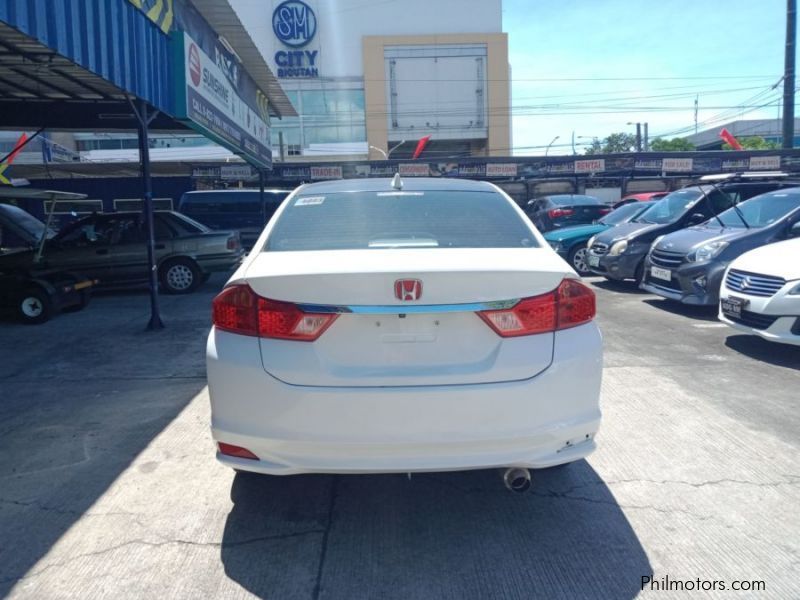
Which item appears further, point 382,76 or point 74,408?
point 382,76

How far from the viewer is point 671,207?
37.6ft

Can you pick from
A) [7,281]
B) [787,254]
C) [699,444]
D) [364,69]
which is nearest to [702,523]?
[699,444]

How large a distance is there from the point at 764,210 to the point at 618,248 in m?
2.52

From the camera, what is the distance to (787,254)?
21.2 ft

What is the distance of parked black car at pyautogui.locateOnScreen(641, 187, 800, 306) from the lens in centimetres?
812

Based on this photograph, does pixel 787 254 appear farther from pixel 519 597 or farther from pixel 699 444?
pixel 519 597

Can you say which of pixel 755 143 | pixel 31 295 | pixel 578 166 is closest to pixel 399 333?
pixel 31 295

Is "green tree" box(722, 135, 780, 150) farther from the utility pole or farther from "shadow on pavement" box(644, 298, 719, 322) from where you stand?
"shadow on pavement" box(644, 298, 719, 322)

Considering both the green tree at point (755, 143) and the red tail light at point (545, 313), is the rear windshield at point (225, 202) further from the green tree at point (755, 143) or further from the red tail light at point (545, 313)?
the green tree at point (755, 143)

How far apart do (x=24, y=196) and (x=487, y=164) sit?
758 inches

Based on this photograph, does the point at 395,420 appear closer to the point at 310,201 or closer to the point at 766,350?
the point at 310,201

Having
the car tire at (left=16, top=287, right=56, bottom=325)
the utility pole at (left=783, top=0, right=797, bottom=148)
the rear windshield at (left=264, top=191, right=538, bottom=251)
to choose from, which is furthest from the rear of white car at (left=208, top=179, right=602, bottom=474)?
the utility pole at (left=783, top=0, right=797, bottom=148)

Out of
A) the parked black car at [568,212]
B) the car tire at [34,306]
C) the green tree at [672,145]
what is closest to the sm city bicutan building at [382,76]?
the green tree at [672,145]

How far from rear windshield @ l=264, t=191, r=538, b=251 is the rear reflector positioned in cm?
101
